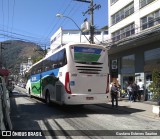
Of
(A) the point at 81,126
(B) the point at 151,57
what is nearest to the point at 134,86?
(B) the point at 151,57

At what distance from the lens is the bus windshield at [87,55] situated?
16359 mm

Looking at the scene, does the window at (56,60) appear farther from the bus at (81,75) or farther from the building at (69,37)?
the building at (69,37)

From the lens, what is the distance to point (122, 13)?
33.3 meters

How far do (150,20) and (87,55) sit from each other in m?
12.8

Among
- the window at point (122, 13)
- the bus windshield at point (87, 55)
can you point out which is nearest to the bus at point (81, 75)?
the bus windshield at point (87, 55)

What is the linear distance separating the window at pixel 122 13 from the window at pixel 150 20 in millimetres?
2869

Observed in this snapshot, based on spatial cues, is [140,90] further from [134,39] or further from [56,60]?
[56,60]

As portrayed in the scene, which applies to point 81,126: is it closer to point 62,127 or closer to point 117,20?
point 62,127

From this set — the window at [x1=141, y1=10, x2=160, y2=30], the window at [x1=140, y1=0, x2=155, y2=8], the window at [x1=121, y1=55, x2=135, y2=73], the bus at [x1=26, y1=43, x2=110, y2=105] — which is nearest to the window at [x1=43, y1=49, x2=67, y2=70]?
the bus at [x1=26, y1=43, x2=110, y2=105]

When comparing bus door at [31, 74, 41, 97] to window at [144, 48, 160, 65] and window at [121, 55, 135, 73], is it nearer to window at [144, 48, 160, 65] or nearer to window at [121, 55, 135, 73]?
window at [121, 55, 135, 73]

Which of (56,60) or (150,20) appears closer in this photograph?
(56,60)

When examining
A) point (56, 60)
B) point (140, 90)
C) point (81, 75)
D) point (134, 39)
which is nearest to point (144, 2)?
point (134, 39)

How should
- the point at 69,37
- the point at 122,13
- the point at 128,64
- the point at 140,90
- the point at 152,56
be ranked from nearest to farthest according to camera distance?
the point at 140,90, the point at 152,56, the point at 128,64, the point at 122,13, the point at 69,37

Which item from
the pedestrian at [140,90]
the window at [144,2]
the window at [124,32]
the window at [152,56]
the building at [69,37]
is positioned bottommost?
the pedestrian at [140,90]
